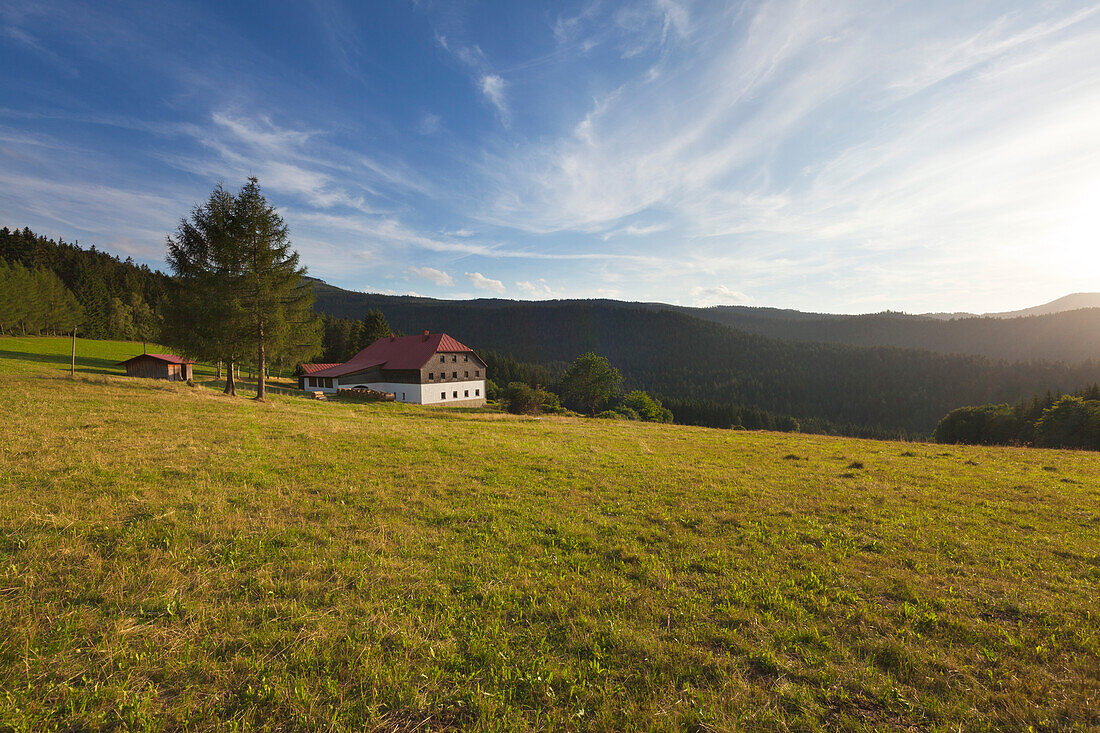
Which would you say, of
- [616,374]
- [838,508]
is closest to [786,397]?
[616,374]

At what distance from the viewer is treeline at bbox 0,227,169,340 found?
242ft

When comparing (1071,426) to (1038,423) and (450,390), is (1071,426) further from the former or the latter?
(450,390)

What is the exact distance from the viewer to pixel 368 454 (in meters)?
12.4

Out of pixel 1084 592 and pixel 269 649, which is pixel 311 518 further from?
pixel 1084 592

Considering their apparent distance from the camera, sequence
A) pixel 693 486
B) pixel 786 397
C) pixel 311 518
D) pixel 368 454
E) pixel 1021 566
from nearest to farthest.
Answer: pixel 1021 566 < pixel 311 518 < pixel 693 486 < pixel 368 454 < pixel 786 397

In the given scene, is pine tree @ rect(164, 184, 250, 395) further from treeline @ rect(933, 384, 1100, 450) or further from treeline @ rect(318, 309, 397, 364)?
treeline @ rect(933, 384, 1100, 450)

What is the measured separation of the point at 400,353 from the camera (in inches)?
2036

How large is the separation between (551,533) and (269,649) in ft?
14.7

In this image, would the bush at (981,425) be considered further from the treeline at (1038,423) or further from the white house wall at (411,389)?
the white house wall at (411,389)

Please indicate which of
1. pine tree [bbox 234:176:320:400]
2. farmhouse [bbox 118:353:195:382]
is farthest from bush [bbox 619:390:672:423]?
farmhouse [bbox 118:353:195:382]

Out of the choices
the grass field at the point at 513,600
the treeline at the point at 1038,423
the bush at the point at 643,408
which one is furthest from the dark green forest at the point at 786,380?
the grass field at the point at 513,600

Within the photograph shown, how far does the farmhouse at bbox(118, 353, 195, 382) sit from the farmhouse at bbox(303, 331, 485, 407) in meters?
12.7

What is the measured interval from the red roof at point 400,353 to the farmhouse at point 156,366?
13.5 m

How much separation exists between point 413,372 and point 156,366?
91.3ft
